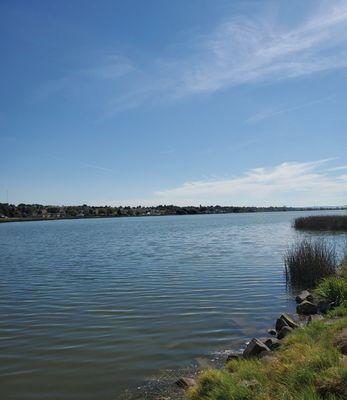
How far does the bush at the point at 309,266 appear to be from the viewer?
1936 cm

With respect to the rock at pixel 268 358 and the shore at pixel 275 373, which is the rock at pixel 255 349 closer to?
the shore at pixel 275 373

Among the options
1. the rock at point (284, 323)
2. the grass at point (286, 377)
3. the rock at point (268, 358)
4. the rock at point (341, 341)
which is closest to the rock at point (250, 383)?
the grass at point (286, 377)

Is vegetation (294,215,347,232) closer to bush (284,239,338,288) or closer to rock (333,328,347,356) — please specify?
bush (284,239,338,288)

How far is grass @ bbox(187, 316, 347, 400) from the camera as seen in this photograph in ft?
19.0

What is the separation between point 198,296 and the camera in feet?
55.2

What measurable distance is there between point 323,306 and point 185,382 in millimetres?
7162

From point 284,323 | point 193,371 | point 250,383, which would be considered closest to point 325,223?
point 284,323

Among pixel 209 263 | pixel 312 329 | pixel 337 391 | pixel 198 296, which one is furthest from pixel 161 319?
pixel 209 263

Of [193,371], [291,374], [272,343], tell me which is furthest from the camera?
[272,343]

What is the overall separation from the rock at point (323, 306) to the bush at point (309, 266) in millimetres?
4864

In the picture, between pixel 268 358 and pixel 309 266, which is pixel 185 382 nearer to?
pixel 268 358

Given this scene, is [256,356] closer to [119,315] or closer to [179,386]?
[179,386]

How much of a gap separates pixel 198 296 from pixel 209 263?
9571 millimetres

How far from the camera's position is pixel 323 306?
45.1ft
